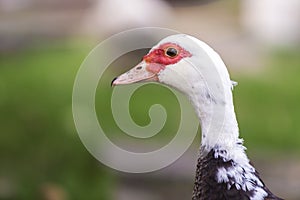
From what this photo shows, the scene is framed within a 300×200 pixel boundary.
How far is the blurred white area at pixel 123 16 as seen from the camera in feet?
32.1

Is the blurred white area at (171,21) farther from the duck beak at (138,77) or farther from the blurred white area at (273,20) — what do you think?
the duck beak at (138,77)

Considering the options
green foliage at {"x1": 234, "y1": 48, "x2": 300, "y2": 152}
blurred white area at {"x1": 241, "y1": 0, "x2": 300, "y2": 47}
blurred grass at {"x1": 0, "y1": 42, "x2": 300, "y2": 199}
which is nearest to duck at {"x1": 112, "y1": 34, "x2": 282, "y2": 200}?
blurred grass at {"x1": 0, "y1": 42, "x2": 300, "y2": 199}

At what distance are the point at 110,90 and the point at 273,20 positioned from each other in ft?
11.8

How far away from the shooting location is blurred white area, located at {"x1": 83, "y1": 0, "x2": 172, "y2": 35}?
386 inches

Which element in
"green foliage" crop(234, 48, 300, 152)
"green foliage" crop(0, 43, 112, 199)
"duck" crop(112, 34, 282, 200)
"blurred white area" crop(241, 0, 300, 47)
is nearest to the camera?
"duck" crop(112, 34, 282, 200)

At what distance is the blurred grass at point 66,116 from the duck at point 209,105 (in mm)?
2144

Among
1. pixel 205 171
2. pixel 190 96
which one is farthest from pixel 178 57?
pixel 205 171

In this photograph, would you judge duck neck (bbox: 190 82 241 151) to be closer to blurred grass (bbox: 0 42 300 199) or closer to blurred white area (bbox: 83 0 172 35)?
blurred grass (bbox: 0 42 300 199)

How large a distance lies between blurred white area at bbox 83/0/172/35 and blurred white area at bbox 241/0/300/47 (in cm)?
98

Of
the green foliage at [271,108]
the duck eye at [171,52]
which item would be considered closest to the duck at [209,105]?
the duck eye at [171,52]

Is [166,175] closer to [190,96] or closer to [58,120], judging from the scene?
[58,120]

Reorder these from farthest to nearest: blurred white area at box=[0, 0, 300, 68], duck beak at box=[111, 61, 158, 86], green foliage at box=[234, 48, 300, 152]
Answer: blurred white area at box=[0, 0, 300, 68]
green foliage at box=[234, 48, 300, 152]
duck beak at box=[111, 61, 158, 86]

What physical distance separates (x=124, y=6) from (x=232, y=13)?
1.86 meters

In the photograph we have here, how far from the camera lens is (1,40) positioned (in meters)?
9.55
